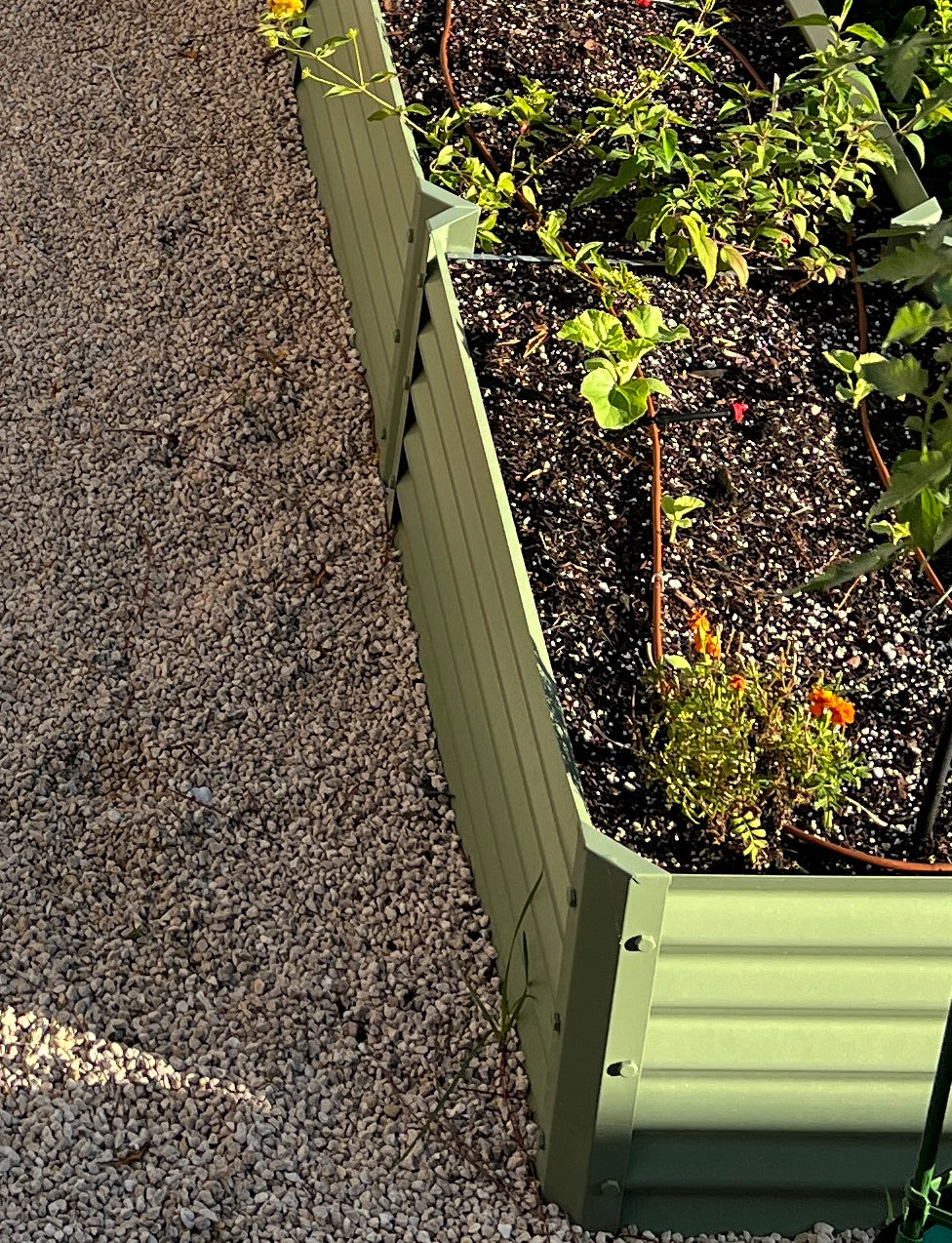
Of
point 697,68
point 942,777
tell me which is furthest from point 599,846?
point 697,68

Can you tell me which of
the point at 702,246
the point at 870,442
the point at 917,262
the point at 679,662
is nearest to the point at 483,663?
the point at 679,662

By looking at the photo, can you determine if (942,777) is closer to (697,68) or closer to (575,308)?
(575,308)

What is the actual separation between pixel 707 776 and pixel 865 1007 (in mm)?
401

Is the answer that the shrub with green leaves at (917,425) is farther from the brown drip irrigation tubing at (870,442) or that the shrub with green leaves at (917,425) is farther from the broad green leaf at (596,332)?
the broad green leaf at (596,332)

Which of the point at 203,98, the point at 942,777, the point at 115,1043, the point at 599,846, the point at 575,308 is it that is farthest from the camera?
the point at 203,98

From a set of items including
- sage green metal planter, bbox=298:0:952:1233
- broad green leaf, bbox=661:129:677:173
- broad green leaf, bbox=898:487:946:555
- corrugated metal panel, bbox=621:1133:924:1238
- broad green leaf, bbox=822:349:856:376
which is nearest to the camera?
broad green leaf, bbox=898:487:946:555

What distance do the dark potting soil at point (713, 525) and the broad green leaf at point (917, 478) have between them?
0.68 m

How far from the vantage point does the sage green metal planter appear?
6.72ft

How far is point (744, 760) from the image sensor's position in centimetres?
232

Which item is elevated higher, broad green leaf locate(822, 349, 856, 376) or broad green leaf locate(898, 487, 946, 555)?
broad green leaf locate(898, 487, 946, 555)

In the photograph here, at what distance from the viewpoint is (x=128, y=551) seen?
10.6 feet

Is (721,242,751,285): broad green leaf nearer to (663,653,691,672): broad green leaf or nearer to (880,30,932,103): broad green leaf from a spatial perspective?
(880,30,932,103): broad green leaf

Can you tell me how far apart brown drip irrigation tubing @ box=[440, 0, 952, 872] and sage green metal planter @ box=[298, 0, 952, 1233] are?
22 centimetres

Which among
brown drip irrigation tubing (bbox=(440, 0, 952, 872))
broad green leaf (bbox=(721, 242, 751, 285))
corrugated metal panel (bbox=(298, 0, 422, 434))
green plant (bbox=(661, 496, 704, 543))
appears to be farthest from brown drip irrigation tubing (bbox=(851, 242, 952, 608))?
corrugated metal panel (bbox=(298, 0, 422, 434))
